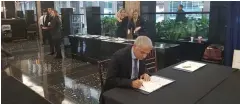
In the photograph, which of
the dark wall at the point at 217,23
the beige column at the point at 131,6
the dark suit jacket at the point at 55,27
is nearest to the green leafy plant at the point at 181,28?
the dark wall at the point at 217,23

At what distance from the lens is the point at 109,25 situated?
680cm

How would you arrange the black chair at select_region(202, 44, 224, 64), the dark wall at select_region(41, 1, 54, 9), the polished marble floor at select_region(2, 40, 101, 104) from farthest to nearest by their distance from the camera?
the dark wall at select_region(41, 1, 54, 9) → the black chair at select_region(202, 44, 224, 64) → the polished marble floor at select_region(2, 40, 101, 104)

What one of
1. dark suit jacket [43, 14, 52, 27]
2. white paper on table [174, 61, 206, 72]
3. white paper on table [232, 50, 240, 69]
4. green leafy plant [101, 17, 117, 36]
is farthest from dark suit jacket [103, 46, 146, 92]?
dark suit jacket [43, 14, 52, 27]

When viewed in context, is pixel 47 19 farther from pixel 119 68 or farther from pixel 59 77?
pixel 119 68

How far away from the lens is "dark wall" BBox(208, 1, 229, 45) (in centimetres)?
397

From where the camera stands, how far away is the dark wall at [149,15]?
18.3ft

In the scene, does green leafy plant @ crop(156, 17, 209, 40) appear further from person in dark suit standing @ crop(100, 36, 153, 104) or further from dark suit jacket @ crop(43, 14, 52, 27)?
dark suit jacket @ crop(43, 14, 52, 27)

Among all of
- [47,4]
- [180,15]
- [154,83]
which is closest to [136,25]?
[180,15]

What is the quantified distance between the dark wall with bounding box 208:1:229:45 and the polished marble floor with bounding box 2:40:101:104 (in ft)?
7.62

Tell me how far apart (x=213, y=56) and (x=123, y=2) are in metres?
3.01

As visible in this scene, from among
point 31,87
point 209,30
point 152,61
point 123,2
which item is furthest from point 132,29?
point 31,87

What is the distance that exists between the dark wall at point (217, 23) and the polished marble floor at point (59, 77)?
2.32 metres

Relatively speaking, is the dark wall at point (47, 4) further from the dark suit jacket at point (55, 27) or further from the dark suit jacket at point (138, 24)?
the dark suit jacket at point (138, 24)

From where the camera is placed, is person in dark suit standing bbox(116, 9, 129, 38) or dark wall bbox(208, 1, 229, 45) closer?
dark wall bbox(208, 1, 229, 45)
